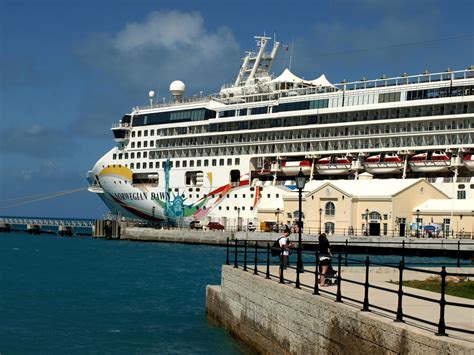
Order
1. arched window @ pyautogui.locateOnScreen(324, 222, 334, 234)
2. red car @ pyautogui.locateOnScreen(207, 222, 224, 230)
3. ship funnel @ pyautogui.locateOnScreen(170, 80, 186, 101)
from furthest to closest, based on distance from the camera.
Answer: ship funnel @ pyautogui.locateOnScreen(170, 80, 186, 101)
red car @ pyautogui.locateOnScreen(207, 222, 224, 230)
arched window @ pyautogui.locateOnScreen(324, 222, 334, 234)

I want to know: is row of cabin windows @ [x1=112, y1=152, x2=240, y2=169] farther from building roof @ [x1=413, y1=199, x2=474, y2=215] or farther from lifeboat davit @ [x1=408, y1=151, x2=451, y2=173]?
building roof @ [x1=413, y1=199, x2=474, y2=215]

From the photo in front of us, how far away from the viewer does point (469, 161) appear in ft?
195

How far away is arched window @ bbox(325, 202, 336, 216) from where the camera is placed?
196ft

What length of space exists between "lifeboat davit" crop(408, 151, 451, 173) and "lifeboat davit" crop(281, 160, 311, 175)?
934 centimetres

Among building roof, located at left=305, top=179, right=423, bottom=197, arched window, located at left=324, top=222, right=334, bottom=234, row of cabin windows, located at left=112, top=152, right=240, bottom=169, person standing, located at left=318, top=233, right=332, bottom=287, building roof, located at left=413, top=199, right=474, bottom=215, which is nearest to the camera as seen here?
person standing, located at left=318, top=233, right=332, bottom=287

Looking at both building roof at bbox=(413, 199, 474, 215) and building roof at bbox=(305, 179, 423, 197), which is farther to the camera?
building roof at bbox=(305, 179, 423, 197)

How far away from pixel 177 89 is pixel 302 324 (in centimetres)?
7039

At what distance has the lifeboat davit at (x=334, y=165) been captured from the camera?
2594 inches

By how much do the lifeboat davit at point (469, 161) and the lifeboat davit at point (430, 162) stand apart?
1.11m

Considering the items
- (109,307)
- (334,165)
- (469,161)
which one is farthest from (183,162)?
(109,307)

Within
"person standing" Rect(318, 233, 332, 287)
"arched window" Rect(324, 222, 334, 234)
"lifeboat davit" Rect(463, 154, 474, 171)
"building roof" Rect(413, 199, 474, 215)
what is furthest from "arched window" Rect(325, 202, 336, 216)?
"person standing" Rect(318, 233, 332, 287)

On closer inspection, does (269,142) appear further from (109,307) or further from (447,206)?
(109,307)

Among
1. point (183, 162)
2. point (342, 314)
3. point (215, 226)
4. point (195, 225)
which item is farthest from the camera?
point (183, 162)

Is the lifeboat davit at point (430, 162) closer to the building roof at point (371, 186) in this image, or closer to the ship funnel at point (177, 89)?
the building roof at point (371, 186)
